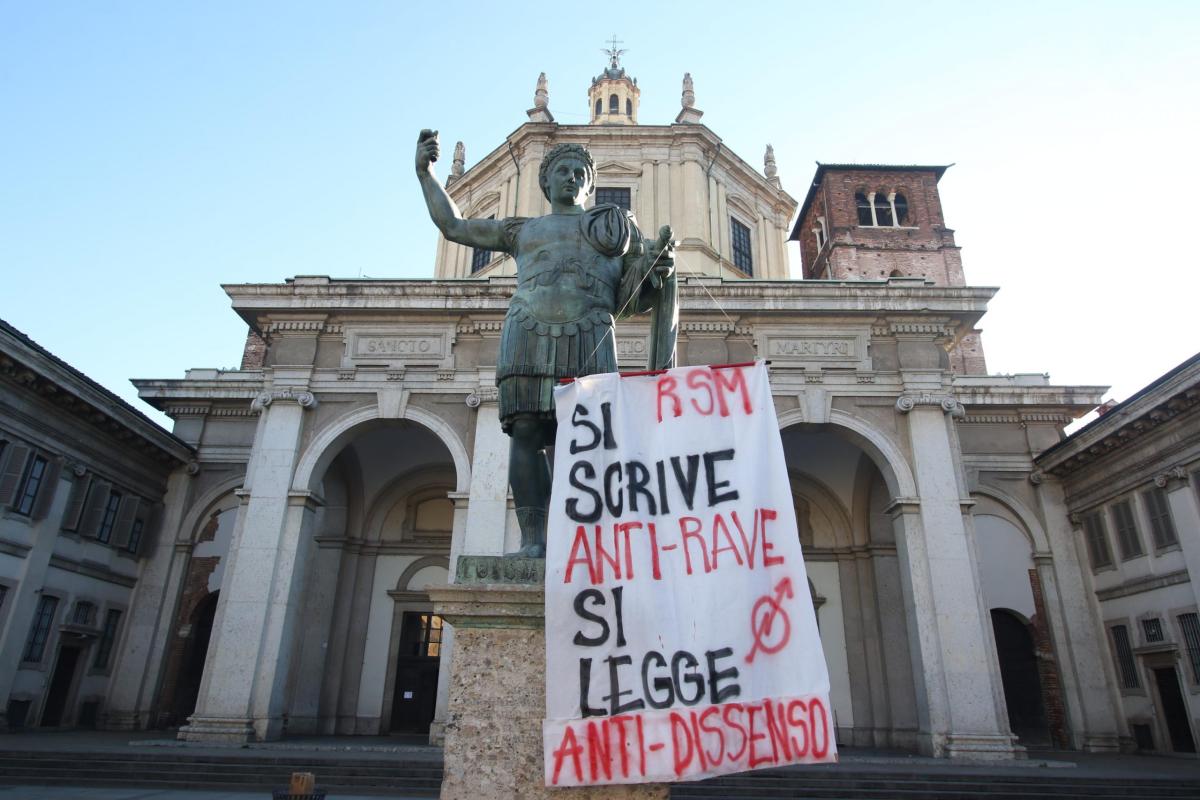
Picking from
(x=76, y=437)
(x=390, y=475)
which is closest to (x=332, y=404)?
(x=390, y=475)

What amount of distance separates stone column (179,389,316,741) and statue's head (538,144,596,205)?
12.6 metres

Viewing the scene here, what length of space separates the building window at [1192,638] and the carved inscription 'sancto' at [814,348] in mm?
8300

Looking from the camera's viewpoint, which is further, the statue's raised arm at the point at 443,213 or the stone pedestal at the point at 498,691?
the statue's raised arm at the point at 443,213

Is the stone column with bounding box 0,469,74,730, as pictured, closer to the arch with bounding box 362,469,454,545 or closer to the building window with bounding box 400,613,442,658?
the arch with bounding box 362,469,454,545

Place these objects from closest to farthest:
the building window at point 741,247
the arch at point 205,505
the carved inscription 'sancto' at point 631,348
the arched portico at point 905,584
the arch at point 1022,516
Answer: the arched portico at point 905,584, the carved inscription 'sancto' at point 631,348, the arch at point 1022,516, the arch at point 205,505, the building window at point 741,247

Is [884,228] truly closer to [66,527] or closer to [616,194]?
[616,194]

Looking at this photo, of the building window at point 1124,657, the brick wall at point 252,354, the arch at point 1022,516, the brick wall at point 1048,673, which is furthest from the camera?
the brick wall at point 252,354

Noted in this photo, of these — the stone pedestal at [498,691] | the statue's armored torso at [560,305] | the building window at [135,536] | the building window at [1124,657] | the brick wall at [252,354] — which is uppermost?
the brick wall at [252,354]

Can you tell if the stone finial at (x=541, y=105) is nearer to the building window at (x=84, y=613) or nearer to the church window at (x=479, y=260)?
the church window at (x=479, y=260)

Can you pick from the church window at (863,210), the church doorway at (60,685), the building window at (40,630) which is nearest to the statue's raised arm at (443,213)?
the building window at (40,630)

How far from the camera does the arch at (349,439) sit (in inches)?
622

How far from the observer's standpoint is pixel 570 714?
10.4 ft

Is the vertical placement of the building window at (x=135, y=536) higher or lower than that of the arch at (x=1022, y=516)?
lower

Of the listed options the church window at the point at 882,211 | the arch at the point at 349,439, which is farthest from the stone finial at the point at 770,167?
the arch at the point at 349,439
